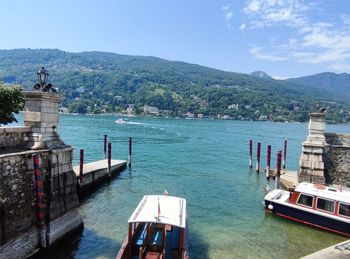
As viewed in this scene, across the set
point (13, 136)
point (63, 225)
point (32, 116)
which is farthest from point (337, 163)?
point (13, 136)

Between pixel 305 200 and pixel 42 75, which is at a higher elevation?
pixel 42 75

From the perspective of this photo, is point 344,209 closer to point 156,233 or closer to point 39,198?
point 156,233

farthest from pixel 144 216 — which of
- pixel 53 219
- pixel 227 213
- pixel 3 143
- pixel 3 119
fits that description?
pixel 3 119

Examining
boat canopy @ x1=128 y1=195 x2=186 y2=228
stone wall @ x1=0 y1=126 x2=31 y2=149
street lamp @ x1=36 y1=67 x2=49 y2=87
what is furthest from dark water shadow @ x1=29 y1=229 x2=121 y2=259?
street lamp @ x1=36 y1=67 x2=49 y2=87

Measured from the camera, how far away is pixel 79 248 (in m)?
14.4

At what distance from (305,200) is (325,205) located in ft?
3.57

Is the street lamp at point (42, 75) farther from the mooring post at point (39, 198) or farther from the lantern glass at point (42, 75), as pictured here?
the mooring post at point (39, 198)

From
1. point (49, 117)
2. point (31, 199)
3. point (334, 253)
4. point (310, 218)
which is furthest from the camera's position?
point (310, 218)

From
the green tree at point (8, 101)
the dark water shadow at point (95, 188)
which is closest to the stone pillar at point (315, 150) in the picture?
the dark water shadow at point (95, 188)

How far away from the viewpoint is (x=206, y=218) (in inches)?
775

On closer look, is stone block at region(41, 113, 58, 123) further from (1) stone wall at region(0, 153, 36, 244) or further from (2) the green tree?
(2) the green tree

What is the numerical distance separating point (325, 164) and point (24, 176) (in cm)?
1905

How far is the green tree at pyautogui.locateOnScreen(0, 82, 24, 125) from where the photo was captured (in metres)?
18.9

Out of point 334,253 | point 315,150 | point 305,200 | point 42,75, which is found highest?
point 42,75
